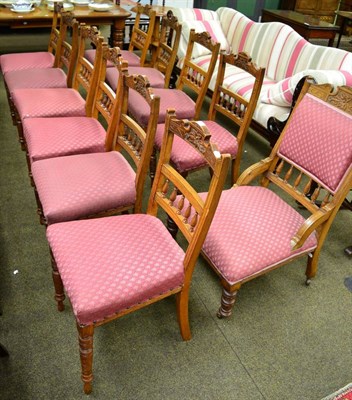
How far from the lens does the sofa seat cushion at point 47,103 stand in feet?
6.86

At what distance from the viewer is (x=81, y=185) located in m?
1.51

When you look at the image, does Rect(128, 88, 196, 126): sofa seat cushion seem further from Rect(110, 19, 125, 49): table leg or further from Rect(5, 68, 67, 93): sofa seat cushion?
Rect(110, 19, 125, 49): table leg

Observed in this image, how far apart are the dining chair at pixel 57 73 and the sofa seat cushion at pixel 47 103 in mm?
157

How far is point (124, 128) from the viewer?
1688mm

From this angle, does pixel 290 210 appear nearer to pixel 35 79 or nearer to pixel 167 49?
pixel 167 49

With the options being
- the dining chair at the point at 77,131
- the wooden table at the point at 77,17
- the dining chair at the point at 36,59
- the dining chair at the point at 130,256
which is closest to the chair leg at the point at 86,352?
the dining chair at the point at 130,256

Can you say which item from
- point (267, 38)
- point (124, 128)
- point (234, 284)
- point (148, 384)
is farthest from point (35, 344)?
point (267, 38)

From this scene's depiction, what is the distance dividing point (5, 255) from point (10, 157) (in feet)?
3.10

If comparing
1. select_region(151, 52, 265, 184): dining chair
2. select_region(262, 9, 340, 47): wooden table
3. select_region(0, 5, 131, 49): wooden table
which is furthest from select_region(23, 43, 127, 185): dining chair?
select_region(262, 9, 340, 47): wooden table

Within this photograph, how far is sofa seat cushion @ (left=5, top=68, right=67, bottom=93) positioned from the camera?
2.38 meters

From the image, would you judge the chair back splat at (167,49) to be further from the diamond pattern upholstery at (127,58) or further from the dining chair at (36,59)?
the dining chair at (36,59)

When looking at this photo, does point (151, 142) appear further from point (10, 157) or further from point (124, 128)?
point (10, 157)

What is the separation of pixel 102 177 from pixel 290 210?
0.80 meters

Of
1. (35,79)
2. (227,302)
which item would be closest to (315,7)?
(35,79)
